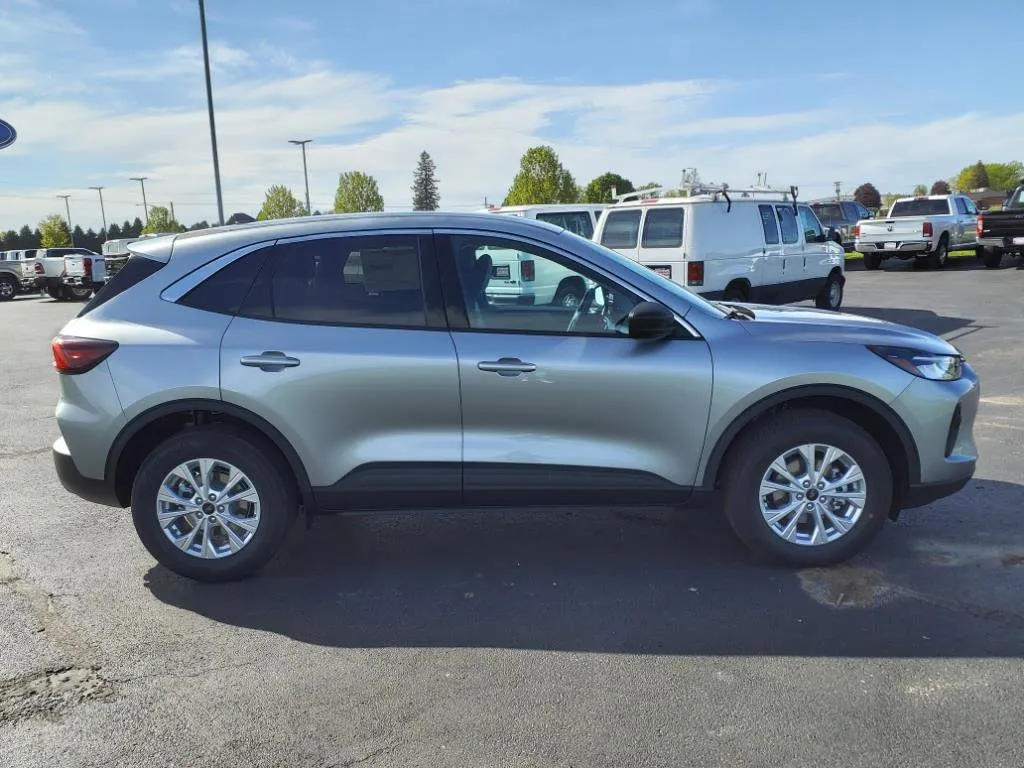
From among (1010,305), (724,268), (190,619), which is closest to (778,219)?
(724,268)

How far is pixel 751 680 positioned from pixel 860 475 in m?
1.40

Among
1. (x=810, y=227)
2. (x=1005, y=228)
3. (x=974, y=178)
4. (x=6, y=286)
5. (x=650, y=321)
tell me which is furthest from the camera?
(x=974, y=178)

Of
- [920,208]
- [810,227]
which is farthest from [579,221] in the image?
[920,208]

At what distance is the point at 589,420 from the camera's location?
165 inches

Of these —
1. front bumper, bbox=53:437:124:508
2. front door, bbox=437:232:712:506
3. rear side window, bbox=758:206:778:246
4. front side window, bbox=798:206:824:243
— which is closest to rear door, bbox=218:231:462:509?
front door, bbox=437:232:712:506

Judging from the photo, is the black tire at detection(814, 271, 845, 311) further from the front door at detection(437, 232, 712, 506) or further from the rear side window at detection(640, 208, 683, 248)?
the front door at detection(437, 232, 712, 506)

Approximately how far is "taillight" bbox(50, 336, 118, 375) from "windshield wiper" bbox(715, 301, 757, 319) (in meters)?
3.01

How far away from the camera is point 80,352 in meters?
4.23

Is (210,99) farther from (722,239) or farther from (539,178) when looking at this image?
(539,178)

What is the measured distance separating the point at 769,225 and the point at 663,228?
1782mm

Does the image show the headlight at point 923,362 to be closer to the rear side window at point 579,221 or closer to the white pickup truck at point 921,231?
the rear side window at point 579,221

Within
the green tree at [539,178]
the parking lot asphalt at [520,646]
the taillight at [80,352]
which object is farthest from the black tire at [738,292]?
the green tree at [539,178]

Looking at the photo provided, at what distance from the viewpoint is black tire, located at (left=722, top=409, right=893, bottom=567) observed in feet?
13.9

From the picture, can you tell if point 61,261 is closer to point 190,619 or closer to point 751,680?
point 190,619
